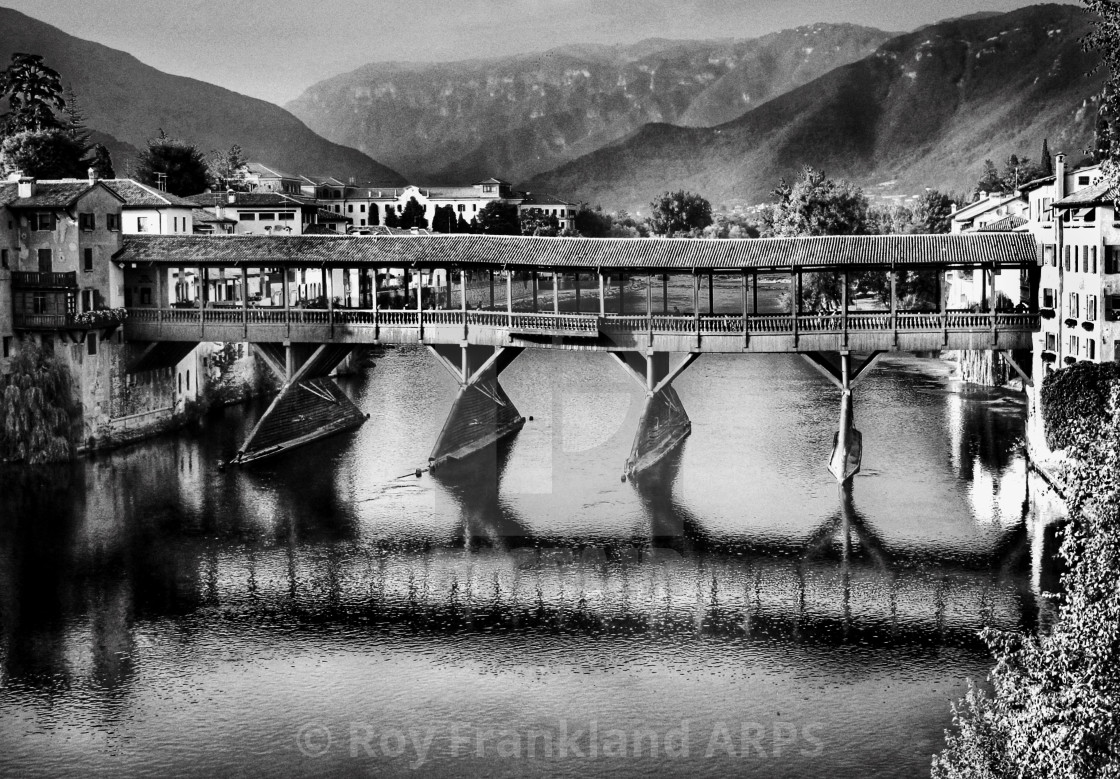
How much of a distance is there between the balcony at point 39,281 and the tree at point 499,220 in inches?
4230

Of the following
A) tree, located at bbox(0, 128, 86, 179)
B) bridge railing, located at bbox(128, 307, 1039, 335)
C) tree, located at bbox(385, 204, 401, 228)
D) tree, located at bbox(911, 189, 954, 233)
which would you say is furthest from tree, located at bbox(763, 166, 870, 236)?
tree, located at bbox(385, 204, 401, 228)

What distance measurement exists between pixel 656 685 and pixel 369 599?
1136cm

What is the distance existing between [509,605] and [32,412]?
3125cm

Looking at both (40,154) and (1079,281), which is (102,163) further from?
(1079,281)

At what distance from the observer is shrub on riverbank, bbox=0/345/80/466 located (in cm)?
6300

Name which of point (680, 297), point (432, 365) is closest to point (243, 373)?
point (432, 365)

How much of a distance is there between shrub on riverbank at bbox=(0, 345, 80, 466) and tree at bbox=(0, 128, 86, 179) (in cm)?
4000

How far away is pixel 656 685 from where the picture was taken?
35.8 meters

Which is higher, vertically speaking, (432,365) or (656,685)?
(432,365)

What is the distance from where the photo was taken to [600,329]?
6141 cm

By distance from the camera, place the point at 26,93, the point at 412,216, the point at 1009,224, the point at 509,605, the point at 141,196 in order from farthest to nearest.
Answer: the point at 412,216, the point at 26,93, the point at 1009,224, the point at 141,196, the point at 509,605

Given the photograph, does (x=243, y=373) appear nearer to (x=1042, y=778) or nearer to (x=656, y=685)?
(x=656, y=685)

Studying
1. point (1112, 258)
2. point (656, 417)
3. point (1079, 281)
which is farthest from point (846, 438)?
point (1112, 258)

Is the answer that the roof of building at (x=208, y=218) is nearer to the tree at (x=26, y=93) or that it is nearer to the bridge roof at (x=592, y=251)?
the tree at (x=26, y=93)
